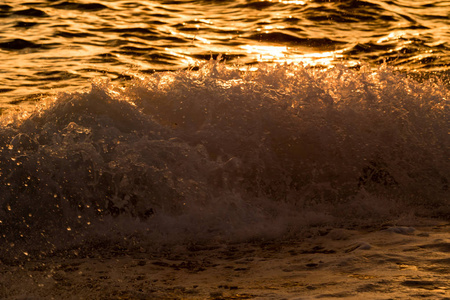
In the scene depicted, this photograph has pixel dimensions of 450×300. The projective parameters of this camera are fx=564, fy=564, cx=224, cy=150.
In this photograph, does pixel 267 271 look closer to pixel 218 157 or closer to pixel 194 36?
pixel 218 157

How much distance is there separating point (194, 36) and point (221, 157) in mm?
5065

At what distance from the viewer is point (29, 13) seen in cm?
1038

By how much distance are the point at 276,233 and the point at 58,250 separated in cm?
146

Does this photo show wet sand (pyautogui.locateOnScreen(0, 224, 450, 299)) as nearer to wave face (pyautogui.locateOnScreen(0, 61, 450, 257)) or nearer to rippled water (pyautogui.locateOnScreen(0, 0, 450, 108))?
wave face (pyautogui.locateOnScreen(0, 61, 450, 257))

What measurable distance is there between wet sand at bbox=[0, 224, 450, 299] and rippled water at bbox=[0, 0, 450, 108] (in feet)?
12.1

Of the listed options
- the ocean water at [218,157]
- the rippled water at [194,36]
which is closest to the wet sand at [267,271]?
the ocean water at [218,157]

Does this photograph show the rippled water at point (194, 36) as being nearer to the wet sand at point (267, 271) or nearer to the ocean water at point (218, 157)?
the ocean water at point (218, 157)

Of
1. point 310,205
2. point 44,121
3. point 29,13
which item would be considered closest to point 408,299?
point 310,205

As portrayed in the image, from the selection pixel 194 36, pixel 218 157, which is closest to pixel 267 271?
pixel 218 157

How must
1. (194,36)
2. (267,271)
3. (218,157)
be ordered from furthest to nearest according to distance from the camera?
1. (194,36)
2. (218,157)
3. (267,271)

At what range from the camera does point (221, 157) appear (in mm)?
4562

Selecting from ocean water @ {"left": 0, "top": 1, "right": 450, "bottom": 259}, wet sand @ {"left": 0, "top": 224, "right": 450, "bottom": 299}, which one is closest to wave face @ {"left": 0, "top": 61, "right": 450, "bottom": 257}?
ocean water @ {"left": 0, "top": 1, "right": 450, "bottom": 259}

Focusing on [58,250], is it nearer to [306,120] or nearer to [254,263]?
[254,263]

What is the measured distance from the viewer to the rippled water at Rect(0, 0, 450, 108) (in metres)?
7.84
